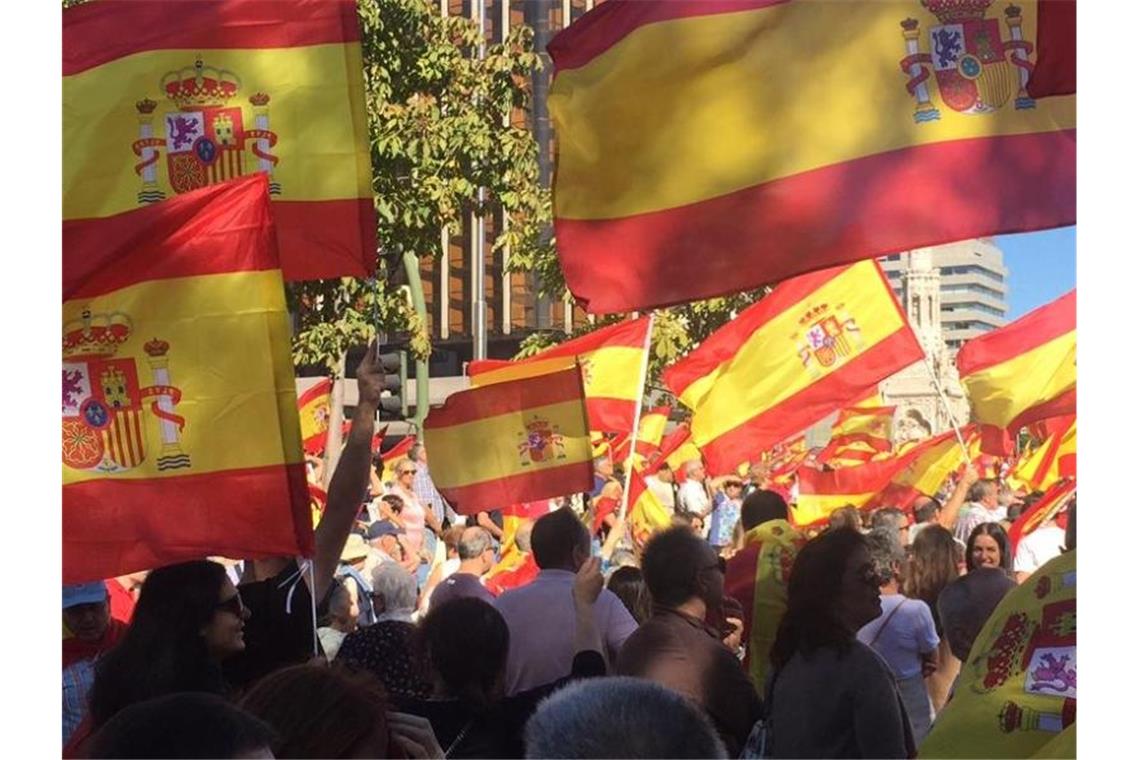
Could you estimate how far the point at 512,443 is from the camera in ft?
37.4

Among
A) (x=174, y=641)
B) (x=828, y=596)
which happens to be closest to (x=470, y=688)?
(x=174, y=641)

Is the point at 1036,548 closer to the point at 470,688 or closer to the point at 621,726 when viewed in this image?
the point at 470,688

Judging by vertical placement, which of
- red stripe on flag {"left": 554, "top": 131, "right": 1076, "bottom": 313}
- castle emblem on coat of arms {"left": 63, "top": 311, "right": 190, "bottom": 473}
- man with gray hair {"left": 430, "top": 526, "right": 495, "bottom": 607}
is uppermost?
red stripe on flag {"left": 554, "top": 131, "right": 1076, "bottom": 313}

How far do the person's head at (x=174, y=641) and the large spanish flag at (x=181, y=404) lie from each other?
0.98 m

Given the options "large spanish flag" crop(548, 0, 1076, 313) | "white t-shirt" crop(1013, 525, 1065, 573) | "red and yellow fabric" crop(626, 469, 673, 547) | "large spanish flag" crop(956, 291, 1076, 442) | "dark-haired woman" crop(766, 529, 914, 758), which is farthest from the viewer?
"red and yellow fabric" crop(626, 469, 673, 547)

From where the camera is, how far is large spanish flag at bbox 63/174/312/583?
6113 mm

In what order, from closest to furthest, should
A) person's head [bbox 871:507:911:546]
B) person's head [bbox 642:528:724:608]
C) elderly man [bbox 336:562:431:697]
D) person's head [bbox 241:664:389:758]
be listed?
person's head [bbox 241:664:389:758]
elderly man [bbox 336:562:431:697]
person's head [bbox 642:528:724:608]
person's head [bbox 871:507:911:546]

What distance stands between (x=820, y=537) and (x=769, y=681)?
1.50 feet

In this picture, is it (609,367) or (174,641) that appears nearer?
(174,641)

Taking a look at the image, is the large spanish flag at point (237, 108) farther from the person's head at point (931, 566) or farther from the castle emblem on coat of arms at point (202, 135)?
the person's head at point (931, 566)

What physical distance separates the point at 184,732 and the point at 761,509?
21.5 feet

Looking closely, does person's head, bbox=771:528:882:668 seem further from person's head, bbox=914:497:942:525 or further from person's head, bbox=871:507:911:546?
person's head, bbox=914:497:942:525

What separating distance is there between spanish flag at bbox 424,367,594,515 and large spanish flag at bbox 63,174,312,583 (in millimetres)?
4569

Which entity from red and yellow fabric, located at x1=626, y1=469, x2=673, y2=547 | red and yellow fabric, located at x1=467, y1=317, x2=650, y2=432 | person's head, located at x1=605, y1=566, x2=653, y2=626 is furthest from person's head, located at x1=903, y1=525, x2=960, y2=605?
red and yellow fabric, located at x1=626, y1=469, x2=673, y2=547
